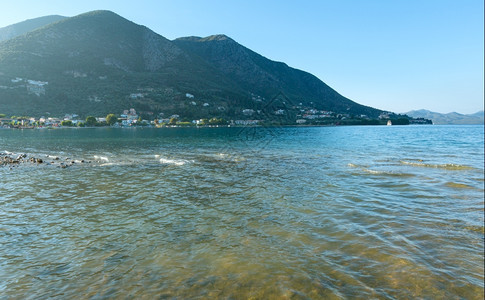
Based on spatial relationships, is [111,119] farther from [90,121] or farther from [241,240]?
[241,240]

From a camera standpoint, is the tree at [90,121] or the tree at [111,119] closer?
the tree at [90,121]

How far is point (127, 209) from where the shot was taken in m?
13.5

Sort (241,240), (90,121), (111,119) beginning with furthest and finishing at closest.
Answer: (111,119) → (90,121) → (241,240)

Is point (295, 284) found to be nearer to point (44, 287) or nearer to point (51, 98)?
point (44, 287)

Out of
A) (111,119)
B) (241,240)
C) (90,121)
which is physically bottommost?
(241,240)

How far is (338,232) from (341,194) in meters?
6.35

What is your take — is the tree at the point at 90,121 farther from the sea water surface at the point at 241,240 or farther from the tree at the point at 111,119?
the sea water surface at the point at 241,240

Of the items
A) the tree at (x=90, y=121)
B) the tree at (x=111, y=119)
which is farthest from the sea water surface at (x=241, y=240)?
the tree at (x=111, y=119)

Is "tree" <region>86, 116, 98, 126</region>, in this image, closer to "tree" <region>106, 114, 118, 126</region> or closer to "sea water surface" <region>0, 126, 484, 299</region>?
"tree" <region>106, 114, 118, 126</region>

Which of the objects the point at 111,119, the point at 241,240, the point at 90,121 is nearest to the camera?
the point at 241,240

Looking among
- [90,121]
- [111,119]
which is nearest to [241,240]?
[90,121]

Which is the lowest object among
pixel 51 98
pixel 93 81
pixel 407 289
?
pixel 407 289

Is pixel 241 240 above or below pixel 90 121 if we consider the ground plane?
below

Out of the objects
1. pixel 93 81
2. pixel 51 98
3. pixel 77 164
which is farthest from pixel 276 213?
pixel 93 81
